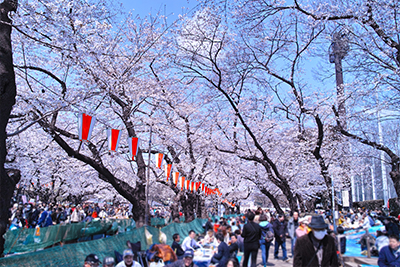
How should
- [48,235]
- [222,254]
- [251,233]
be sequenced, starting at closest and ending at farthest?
[222,254] → [251,233] → [48,235]

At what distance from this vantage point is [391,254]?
19.8 feet

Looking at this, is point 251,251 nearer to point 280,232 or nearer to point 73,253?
point 280,232

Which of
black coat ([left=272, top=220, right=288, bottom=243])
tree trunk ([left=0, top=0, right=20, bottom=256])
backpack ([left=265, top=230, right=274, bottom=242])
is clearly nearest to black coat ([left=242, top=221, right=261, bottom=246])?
backpack ([left=265, top=230, right=274, bottom=242])

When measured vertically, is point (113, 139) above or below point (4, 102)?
above

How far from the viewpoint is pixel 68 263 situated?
6504 millimetres

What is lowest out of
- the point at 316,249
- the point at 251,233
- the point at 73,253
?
the point at 73,253

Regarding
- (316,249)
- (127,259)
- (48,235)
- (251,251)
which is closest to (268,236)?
(251,251)

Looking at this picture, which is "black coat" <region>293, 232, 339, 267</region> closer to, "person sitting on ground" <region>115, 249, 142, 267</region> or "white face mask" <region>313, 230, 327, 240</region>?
"white face mask" <region>313, 230, 327, 240</region>

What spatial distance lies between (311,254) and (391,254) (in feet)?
10.5

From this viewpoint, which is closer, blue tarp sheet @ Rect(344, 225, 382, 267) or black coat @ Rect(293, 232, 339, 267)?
black coat @ Rect(293, 232, 339, 267)

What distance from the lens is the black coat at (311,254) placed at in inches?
152

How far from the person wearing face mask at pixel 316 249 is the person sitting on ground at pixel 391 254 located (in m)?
2.87

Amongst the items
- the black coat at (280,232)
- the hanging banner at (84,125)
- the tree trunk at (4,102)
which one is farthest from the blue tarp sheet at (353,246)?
the tree trunk at (4,102)

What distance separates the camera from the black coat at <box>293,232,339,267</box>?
152 inches
